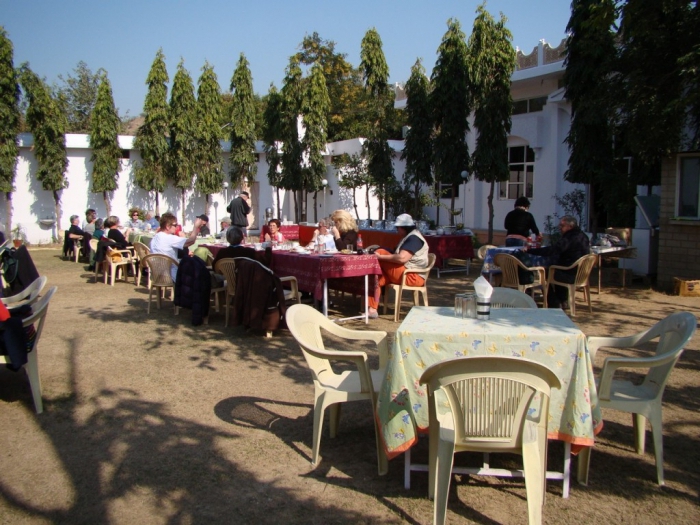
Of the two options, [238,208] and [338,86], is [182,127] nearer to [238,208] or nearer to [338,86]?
[238,208]

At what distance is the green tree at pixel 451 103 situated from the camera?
14.9 meters

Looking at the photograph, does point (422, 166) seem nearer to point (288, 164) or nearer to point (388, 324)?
point (288, 164)

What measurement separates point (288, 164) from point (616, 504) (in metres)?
19.5

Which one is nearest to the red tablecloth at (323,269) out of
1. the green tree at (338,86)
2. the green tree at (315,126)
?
the green tree at (315,126)

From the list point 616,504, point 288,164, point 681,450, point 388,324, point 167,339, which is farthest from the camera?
point 288,164

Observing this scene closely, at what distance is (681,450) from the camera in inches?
148

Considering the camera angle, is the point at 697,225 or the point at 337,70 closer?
the point at 697,225

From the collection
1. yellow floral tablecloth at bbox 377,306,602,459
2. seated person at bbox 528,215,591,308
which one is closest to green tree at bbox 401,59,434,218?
seated person at bbox 528,215,591,308

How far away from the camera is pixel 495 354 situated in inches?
126

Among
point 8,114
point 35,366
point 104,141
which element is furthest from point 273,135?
point 35,366

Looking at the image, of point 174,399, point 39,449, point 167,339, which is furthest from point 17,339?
point 167,339

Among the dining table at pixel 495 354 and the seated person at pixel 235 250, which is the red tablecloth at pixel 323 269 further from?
the dining table at pixel 495 354

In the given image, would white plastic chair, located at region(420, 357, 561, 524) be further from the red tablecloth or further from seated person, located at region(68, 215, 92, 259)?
seated person, located at region(68, 215, 92, 259)

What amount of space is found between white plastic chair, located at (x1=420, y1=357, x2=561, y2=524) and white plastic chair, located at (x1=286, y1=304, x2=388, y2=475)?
2.09 ft
